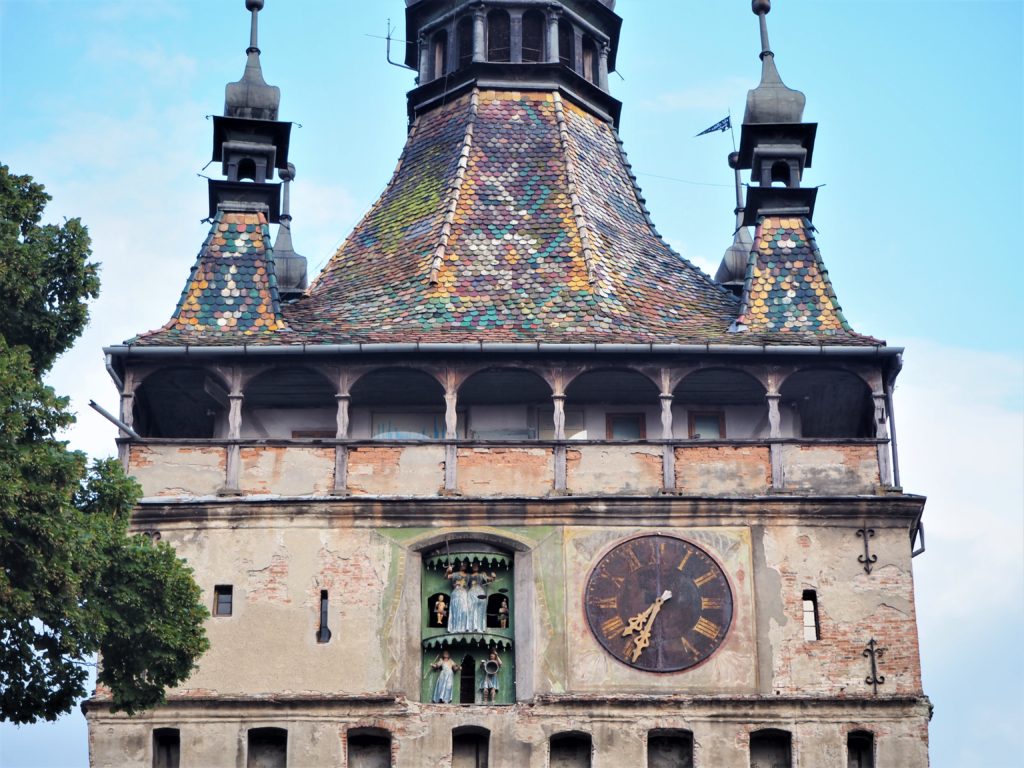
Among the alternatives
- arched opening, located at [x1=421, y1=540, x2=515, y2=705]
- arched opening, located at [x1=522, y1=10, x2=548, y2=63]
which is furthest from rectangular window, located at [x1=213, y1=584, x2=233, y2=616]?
arched opening, located at [x1=522, y1=10, x2=548, y2=63]

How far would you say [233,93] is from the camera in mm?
33906

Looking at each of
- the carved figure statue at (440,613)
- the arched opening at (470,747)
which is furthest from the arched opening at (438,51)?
the arched opening at (470,747)

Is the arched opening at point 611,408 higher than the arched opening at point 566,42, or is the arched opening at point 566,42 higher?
the arched opening at point 566,42

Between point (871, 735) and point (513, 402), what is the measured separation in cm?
604

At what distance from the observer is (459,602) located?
93.9 ft

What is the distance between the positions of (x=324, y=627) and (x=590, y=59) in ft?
38.9

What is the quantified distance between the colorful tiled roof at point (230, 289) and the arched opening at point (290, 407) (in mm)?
703

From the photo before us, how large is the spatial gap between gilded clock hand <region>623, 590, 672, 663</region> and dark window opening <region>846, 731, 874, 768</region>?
8.02ft

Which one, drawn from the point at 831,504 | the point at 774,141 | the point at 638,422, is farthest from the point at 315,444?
the point at 774,141

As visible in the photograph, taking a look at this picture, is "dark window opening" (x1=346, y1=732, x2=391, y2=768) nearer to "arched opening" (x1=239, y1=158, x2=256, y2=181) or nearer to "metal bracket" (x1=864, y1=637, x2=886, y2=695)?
"metal bracket" (x1=864, y1=637, x2=886, y2=695)

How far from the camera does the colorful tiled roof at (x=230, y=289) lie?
30.7m

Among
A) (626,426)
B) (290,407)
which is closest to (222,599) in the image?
(290,407)

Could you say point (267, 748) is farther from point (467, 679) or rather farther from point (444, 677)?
point (467, 679)

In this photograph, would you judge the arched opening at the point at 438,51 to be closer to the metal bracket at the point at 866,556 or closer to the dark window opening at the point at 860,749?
the metal bracket at the point at 866,556
